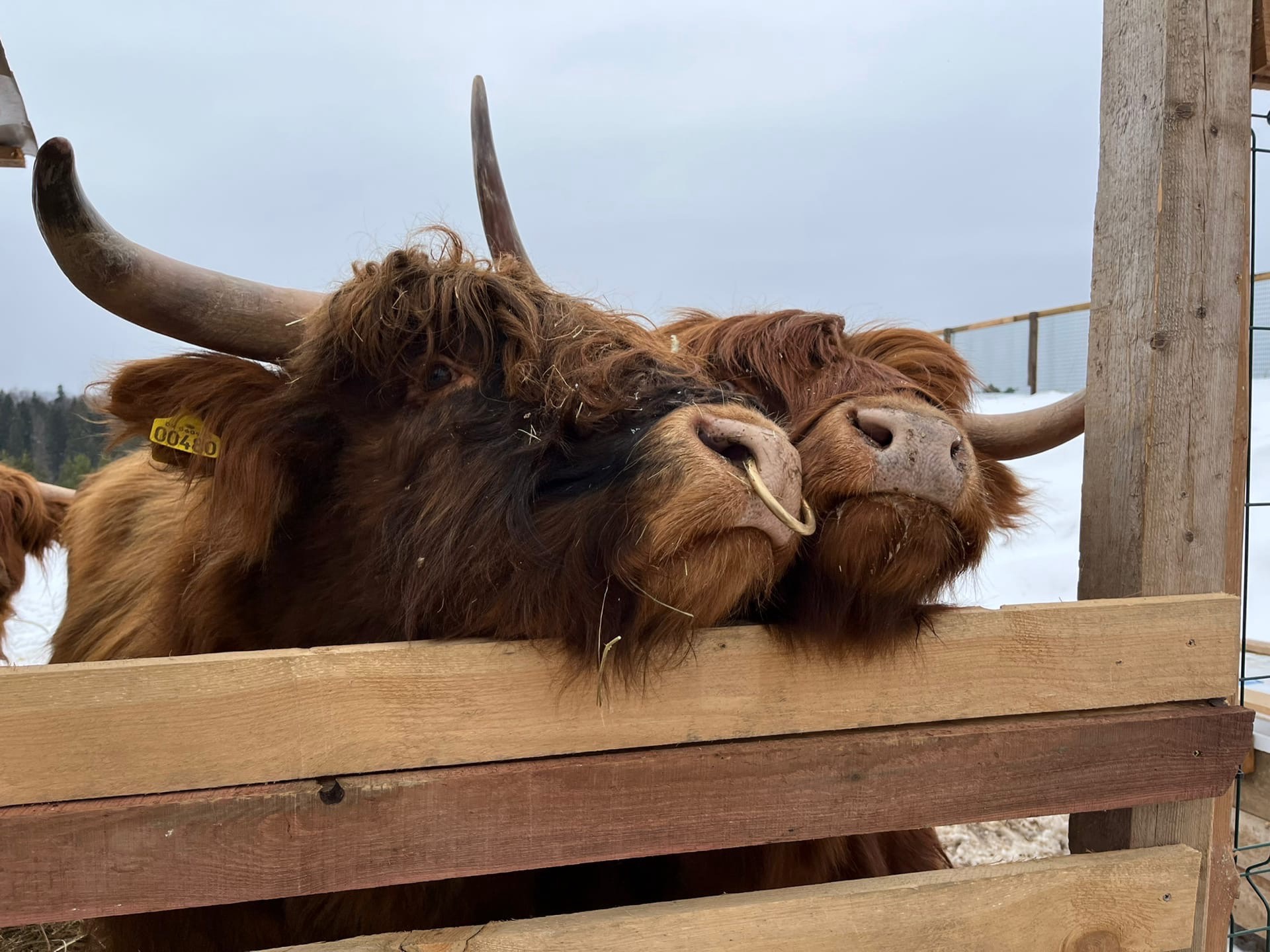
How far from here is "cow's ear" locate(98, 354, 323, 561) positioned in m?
2.06

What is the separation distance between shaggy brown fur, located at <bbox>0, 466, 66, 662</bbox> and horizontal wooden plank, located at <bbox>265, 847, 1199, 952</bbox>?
3.59 m

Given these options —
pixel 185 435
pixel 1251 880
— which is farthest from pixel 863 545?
pixel 1251 880

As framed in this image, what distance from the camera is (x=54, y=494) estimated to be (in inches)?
189

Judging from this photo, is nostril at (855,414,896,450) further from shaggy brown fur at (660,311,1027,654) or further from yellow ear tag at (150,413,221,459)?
yellow ear tag at (150,413,221,459)

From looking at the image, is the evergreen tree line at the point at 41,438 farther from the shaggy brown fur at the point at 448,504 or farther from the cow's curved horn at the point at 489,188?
the shaggy brown fur at the point at 448,504

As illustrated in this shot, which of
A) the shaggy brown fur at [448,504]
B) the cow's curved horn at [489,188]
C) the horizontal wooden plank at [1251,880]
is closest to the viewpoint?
the shaggy brown fur at [448,504]

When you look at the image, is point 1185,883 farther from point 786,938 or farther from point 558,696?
point 558,696

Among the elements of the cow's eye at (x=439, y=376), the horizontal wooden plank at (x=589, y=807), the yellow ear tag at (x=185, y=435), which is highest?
the cow's eye at (x=439, y=376)

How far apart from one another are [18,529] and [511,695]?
3.89 metres

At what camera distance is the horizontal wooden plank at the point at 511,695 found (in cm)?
131

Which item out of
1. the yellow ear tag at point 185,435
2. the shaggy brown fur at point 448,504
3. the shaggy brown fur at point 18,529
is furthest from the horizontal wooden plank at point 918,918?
the shaggy brown fur at point 18,529

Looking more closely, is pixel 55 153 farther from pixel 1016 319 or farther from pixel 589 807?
pixel 1016 319

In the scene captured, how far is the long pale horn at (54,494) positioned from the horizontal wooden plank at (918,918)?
414 centimetres

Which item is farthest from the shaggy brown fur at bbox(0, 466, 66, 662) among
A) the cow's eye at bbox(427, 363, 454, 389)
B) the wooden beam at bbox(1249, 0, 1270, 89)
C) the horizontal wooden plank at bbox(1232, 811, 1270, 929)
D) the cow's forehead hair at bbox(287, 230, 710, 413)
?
the horizontal wooden plank at bbox(1232, 811, 1270, 929)
